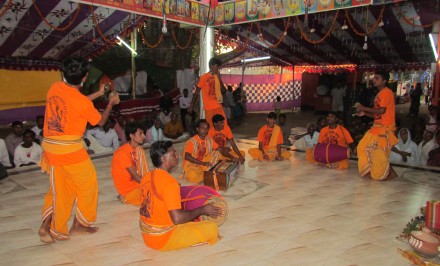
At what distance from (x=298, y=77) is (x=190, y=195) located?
14.7 metres

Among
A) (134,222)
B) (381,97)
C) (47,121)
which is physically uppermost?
(381,97)

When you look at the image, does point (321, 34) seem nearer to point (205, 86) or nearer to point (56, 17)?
point (205, 86)

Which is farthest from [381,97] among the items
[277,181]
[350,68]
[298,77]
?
[298,77]

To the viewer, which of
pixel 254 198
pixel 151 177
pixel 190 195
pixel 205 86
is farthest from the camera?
pixel 205 86

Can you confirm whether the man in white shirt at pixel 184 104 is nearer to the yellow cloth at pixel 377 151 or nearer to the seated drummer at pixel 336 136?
the seated drummer at pixel 336 136

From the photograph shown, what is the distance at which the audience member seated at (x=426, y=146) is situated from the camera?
5535mm

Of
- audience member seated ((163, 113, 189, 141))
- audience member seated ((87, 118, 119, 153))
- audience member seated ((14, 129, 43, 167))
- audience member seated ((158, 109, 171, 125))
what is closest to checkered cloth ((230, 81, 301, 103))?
audience member seated ((158, 109, 171, 125))

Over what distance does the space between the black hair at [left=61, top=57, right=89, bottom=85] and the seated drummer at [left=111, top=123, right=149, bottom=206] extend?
0.94 meters

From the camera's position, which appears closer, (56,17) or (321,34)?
(56,17)

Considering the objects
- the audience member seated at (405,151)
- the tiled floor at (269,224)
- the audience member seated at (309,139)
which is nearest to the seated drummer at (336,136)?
the tiled floor at (269,224)

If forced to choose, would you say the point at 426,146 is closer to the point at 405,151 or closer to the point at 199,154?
the point at 405,151

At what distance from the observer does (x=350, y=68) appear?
12.7 metres

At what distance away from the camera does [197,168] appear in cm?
473

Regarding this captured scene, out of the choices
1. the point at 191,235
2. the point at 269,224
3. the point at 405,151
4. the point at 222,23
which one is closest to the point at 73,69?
the point at 191,235
